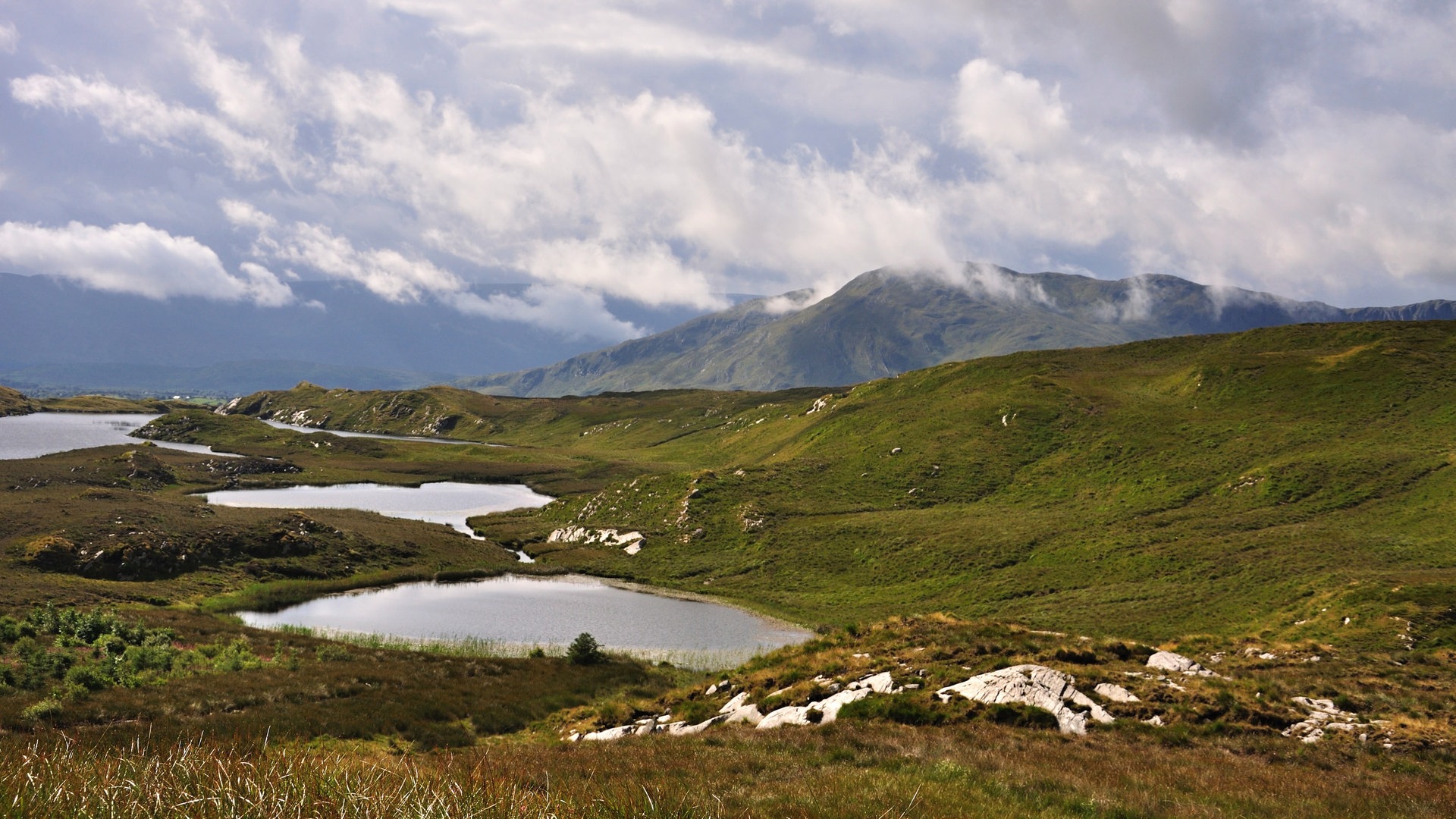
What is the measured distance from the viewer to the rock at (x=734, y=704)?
26703 mm

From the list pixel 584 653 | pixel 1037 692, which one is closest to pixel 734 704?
pixel 1037 692

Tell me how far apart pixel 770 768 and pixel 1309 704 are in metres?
18.0

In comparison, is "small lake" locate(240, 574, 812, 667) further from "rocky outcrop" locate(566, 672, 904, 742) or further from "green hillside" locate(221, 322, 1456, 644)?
"rocky outcrop" locate(566, 672, 904, 742)

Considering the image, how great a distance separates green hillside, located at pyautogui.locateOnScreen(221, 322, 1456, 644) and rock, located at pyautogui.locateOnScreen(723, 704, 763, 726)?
100 feet

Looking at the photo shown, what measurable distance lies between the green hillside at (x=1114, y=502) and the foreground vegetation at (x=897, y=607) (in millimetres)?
461

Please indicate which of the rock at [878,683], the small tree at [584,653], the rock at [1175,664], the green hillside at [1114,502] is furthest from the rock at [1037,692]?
the small tree at [584,653]

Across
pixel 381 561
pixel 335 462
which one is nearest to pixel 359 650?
pixel 381 561

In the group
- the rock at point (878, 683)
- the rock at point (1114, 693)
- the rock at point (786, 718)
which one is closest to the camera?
the rock at point (1114, 693)

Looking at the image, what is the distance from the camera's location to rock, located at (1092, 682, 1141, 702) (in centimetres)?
2281

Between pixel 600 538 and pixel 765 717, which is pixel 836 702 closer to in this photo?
pixel 765 717

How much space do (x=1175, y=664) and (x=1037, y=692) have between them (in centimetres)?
816

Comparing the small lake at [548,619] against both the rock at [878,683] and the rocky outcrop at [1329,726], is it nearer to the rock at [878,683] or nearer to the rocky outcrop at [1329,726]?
the rock at [878,683]

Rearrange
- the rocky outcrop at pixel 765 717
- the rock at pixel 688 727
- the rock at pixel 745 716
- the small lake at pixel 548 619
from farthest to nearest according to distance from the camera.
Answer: the small lake at pixel 548 619 < the rock at pixel 745 716 < the rock at pixel 688 727 < the rocky outcrop at pixel 765 717

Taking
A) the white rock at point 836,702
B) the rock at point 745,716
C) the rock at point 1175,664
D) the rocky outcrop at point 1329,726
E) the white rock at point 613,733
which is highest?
the rocky outcrop at point 1329,726
